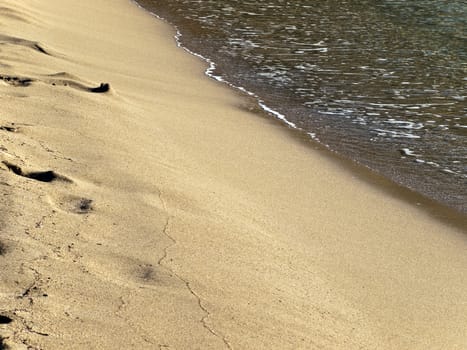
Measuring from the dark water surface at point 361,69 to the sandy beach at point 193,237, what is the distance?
53cm

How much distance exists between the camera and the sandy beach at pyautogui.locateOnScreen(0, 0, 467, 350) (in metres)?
3.09

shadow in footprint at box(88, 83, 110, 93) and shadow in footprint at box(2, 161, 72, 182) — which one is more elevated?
shadow in footprint at box(88, 83, 110, 93)

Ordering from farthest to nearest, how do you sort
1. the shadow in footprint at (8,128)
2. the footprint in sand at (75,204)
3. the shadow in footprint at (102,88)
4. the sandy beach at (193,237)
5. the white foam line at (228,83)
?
the white foam line at (228,83) < the shadow in footprint at (102,88) < the shadow in footprint at (8,128) < the footprint in sand at (75,204) < the sandy beach at (193,237)

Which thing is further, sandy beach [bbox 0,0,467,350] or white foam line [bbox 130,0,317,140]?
white foam line [bbox 130,0,317,140]

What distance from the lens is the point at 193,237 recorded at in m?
3.91

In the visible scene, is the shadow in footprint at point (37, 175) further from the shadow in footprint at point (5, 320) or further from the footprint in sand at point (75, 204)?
the shadow in footprint at point (5, 320)

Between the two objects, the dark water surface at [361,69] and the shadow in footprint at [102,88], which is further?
the dark water surface at [361,69]

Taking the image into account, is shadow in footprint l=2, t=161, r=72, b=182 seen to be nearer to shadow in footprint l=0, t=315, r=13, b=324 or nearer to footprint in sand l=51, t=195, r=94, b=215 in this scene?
footprint in sand l=51, t=195, r=94, b=215

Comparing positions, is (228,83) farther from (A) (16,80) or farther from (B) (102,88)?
(A) (16,80)

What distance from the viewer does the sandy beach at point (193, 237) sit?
3090 millimetres

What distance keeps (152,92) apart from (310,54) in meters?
3.29

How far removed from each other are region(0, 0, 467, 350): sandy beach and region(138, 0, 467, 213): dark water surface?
0.53 metres

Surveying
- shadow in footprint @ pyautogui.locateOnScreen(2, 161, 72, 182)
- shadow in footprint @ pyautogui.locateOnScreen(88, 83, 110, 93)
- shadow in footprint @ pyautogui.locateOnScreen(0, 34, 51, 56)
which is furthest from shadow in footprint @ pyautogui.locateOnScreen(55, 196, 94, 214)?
shadow in footprint @ pyautogui.locateOnScreen(0, 34, 51, 56)

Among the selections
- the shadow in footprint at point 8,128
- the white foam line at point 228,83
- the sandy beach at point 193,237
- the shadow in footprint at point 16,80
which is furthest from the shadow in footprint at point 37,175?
the white foam line at point 228,83
